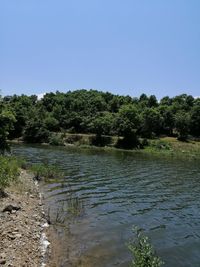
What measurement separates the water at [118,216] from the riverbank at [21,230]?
3.42 feet

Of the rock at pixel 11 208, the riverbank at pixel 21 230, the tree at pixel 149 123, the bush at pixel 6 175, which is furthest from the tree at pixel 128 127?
the rock at pixel 11 208

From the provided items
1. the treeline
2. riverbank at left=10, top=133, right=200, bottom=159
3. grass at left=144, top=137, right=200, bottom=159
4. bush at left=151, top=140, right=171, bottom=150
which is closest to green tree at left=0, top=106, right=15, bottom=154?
riverbank at left=10, top=133, right=200, bottom=159

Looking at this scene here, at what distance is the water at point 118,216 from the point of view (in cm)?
1888

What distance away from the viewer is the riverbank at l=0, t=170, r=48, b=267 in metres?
16.5

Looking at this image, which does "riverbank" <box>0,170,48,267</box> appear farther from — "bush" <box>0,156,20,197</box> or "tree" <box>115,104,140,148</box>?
"tree" <box>115,104,140,148</box>

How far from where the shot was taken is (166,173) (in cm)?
5231

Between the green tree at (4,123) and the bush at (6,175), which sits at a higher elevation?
the green tree at (4,123)

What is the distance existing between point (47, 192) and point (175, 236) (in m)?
14.4

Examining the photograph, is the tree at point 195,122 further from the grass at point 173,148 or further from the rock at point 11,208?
the rock at point 11,208

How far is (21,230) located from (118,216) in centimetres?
891

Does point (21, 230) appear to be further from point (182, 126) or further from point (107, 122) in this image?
point (182, 126)

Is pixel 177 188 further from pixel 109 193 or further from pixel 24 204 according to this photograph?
pixel 24 204

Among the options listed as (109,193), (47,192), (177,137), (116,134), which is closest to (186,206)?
(109,193)

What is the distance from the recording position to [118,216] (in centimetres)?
2647
